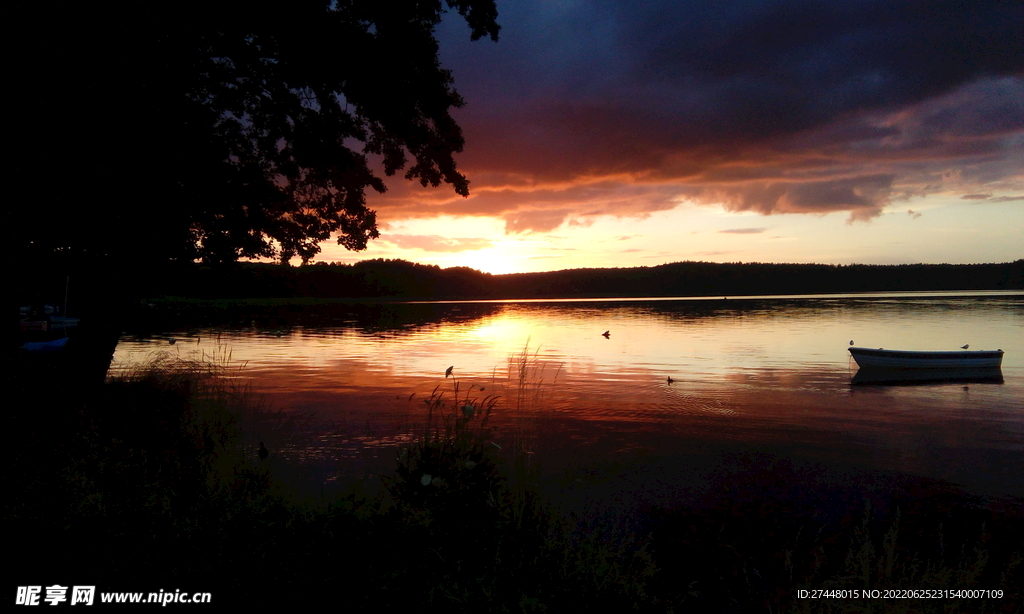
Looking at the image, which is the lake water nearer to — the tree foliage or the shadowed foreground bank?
the shadowed foreground bank

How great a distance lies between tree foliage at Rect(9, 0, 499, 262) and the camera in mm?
6762

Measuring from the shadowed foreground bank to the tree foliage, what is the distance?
2.85 meters

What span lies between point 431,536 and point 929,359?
2930 cm

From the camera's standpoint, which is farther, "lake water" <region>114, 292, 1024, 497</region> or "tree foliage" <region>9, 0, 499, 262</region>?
"lake water" <region>114, 292, 1024, 497</region>

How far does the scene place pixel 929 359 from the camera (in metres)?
26.9

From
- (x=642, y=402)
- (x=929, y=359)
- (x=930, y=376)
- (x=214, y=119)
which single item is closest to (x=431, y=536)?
(x=214, y=119)

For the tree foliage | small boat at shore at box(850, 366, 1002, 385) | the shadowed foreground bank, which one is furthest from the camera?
small boat at shore at box(850, 366, 1002, 385)

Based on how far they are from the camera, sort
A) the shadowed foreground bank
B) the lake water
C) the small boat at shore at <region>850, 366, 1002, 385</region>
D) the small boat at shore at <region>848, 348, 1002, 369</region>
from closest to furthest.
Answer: the shadowed foreground bank
the lake water
the small boat at shore at <region>850, 366, 1002, 385</region>
the small boat at shore at <region>848, 348, 1002, 369</region>

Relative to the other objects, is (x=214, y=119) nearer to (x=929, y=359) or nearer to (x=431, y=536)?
(x=431, y=536)

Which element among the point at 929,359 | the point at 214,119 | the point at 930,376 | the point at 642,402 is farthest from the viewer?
the point at 930,376

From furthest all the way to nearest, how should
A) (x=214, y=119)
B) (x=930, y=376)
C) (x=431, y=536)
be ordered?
1. (x=930, y=376)
2. (x=214, y=119)
3. (x=431, y=536)

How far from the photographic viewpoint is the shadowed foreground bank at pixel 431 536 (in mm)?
Answer: 4965

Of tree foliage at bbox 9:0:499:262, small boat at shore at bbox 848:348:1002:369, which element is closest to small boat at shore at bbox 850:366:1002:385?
small boat at shore at bbox 848:348:1002:369

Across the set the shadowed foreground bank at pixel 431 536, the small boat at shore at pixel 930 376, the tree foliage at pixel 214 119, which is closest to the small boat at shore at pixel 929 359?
the small boat at shore at pixel 930 376
